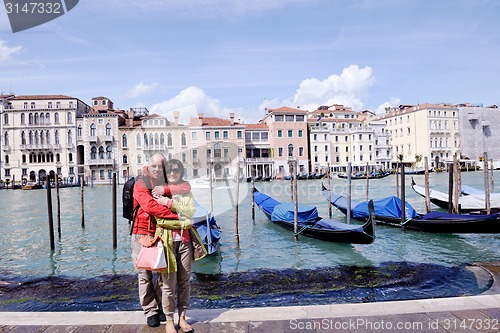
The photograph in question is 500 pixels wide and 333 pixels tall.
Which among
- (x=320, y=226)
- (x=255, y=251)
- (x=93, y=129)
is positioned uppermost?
(x=93, y=129)

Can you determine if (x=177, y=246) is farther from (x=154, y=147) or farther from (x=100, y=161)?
(x=100, y=161)

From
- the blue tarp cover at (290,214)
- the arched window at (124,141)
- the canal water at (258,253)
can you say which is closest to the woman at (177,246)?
the canal water at (258,253)

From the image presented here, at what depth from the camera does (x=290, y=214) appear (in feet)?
27.4

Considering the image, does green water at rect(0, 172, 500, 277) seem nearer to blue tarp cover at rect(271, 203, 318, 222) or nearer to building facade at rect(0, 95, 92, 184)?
blue tarp cover at rect(271, 203, 318, 222)

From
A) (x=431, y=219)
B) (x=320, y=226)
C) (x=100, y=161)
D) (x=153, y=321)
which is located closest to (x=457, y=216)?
(x=431, y=219)

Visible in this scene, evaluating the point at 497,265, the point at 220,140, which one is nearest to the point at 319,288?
the point at 497,265

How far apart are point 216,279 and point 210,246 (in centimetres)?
106

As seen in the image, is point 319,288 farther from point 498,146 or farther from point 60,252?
point 498,146

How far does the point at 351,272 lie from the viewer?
5.18m

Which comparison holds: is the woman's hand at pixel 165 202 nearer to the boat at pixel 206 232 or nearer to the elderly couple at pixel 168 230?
the elderly couple at pixel 168 230

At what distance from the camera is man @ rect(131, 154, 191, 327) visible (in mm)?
2311

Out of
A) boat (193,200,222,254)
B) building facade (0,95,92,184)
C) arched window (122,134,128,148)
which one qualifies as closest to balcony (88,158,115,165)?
building facade (0,95,92,184)

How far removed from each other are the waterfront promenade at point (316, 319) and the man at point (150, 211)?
0.13 metres

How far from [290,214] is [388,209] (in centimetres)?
236
